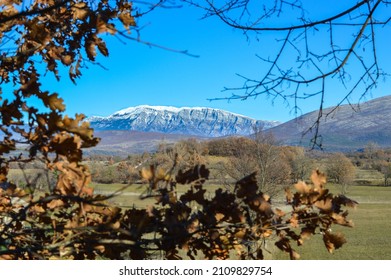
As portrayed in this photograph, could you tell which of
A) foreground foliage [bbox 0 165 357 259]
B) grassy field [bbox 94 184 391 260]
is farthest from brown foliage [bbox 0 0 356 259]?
grassy field [bbox 94 184 391 260]

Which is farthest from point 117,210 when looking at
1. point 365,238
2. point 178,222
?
point 365,238

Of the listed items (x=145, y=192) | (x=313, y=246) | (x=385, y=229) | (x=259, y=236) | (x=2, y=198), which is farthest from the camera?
(x=385, y=229)

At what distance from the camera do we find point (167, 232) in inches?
59.6

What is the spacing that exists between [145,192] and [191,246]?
11.7 inches

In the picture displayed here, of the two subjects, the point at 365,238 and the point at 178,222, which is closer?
the point at 178,222

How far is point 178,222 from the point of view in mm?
1475

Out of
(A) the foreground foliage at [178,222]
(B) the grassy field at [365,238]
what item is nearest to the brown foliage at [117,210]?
(A) the foreground foliage at [178,222]

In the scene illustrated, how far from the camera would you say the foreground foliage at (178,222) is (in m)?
1.46

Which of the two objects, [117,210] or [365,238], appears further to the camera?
[365,238]

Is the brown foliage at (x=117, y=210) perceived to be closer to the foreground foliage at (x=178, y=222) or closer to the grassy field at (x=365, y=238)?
the foreground foliage at (x=178, y=222)

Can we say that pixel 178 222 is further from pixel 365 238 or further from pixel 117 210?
pixel 365 238

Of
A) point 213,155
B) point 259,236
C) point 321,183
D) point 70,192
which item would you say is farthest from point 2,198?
point 213,155

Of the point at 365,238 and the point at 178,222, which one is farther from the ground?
the point at 178,222
